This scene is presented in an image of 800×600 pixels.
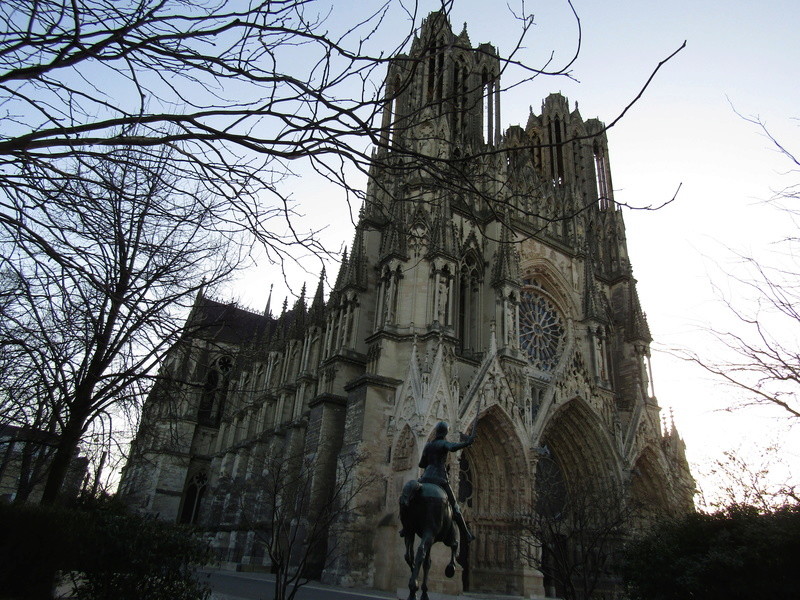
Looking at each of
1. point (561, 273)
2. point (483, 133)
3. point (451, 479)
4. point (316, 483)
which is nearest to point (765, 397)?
point (451, 479)

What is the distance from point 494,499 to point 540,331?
8.58 metres

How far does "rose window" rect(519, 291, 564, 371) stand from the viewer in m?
23.4

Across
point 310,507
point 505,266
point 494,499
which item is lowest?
point 310,507

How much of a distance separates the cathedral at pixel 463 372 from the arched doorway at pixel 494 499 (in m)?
0.06

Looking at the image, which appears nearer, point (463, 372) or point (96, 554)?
point (96, 554)

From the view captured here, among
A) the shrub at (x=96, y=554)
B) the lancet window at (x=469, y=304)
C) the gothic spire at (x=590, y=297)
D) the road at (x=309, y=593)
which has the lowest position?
the road at (x=309, y=593)

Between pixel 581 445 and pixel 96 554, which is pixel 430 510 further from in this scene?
pixel 581 445

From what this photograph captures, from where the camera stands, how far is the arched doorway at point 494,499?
17.0m

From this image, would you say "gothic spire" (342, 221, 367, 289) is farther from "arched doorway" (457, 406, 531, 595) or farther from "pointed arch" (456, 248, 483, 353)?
"arched doorway" (457, 406, 531, 595)

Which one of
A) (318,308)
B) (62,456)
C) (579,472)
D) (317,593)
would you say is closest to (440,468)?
(62,456)

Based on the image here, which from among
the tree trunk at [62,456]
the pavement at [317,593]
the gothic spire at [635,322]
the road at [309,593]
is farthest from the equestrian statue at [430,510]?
the gothic spire at [635,322]

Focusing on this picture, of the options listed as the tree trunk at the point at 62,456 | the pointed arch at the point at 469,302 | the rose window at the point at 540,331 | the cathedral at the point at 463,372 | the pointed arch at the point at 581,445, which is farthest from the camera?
the rose window at the point at 540,331

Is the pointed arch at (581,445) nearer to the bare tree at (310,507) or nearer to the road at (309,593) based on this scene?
the bare tree at (310,507)

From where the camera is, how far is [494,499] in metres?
17.8
